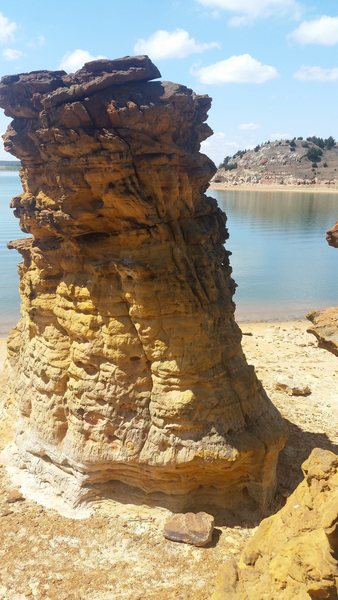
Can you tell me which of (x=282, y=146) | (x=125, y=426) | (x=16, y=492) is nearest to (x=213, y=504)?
(x=125, y=426)

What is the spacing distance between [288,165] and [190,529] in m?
97.8

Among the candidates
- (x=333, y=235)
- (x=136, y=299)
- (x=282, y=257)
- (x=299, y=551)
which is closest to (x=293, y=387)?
(x=136, y=299)

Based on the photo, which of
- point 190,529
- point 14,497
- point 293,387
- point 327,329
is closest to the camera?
point 327,329

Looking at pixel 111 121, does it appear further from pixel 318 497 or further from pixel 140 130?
pixel 318 497

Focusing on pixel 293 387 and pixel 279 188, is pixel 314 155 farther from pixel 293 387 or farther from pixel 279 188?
pixel 293 387

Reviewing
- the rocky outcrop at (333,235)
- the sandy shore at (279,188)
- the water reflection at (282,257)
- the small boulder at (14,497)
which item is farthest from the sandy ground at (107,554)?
the sandy shore at (279,188)

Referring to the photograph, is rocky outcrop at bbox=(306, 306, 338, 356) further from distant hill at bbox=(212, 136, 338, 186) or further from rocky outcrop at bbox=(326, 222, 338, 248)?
distant hill at bbox=(212, 136, 338, 186)

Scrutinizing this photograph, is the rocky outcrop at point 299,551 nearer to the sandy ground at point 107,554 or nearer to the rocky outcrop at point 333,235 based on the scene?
the sandy ground at point 107,554

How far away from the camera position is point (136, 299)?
29.1 feet

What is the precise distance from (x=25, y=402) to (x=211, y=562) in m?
5.06

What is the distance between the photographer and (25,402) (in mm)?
10859

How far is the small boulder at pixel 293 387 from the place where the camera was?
1479 centimetres

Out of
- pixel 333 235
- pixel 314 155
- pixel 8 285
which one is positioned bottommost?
pixel 8 285

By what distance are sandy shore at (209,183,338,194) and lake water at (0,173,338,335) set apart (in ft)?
41.0
